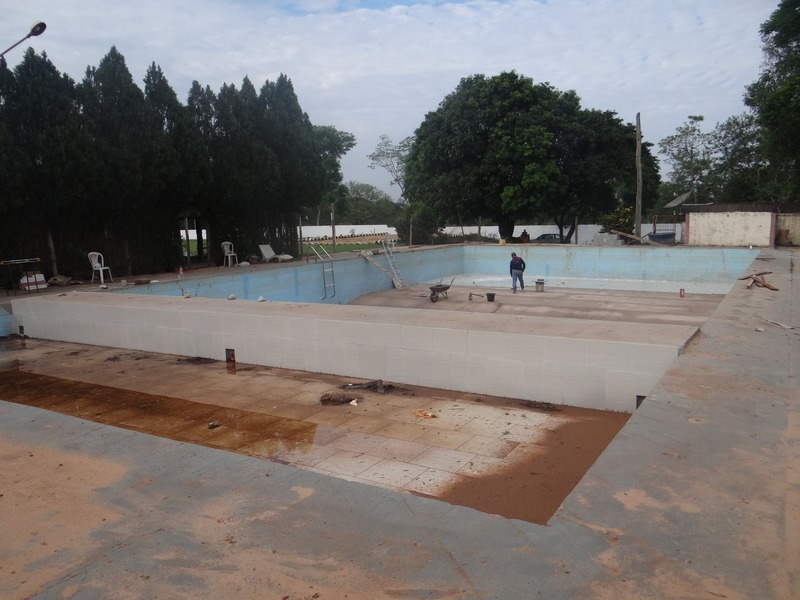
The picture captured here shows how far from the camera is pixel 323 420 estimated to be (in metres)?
6.00

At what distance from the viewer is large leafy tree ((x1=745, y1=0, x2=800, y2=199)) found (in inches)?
898

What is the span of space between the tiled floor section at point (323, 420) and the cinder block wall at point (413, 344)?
0.27 m

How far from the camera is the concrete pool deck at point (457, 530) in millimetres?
2316

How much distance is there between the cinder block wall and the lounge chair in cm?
1081

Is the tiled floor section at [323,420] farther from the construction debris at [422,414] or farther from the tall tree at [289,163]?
the tall tree at [289,163]

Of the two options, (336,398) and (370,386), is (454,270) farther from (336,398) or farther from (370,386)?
(336,398)

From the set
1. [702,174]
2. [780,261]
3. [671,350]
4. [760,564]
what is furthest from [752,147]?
[760,564]

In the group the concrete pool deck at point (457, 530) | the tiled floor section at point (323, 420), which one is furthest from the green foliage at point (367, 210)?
the concrete pool deck at point (457, 530)

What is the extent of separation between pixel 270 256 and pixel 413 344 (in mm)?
14780

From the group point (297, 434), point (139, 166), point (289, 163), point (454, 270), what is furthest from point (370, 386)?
point (454, 270)

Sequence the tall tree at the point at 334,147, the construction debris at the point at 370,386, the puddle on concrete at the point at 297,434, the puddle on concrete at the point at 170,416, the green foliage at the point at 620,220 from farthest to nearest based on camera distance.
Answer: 1. the tall tree at the point at 334,147
2. the green foliage at the point at 620,220
3. the construction debris at the point at 370,386
4. the puddle on concrete at the point at 170,416
5. the puddle on concrete at the point at 297,434

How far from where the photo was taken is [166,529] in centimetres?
288

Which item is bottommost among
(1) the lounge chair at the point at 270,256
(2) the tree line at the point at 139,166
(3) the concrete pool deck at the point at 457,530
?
(3) the concrete pool deck at the point at 457,530

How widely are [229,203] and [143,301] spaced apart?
1017 centimetres
